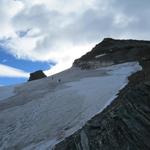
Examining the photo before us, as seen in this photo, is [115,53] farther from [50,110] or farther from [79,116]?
[79,116]

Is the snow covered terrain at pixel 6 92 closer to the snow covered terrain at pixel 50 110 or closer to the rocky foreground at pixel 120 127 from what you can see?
the snow covered terrain at pixel 50 110

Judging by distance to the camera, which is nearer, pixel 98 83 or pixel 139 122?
pixel 139 122

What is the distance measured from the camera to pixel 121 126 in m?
19.0

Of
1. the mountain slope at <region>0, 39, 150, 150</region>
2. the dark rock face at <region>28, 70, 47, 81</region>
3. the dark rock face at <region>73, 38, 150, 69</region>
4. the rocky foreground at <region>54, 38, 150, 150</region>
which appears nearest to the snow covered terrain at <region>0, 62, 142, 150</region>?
the mountain slope at <region>0, 39, 150, 150</region>

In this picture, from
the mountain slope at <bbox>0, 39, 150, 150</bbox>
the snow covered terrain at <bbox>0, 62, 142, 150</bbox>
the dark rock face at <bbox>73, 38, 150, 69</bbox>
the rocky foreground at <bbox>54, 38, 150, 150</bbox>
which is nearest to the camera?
the rocky foreground at <bbox>54, 38, 150, 150</bbox>

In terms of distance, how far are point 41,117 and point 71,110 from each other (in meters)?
1.93

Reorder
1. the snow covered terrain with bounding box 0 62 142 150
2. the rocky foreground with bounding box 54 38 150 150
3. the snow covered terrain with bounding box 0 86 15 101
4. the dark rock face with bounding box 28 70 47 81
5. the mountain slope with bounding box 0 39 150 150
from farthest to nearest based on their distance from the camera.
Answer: the dark rock face with bounding box 28 70 47 81, the snow covered terrain with bounding box 0 86 15 101, the snow covered terrain with bounding box 0 62 142 150, the mountain slope with bounding box 0 39 150 150, the rocky foreground with bounding box 54 38 150 150

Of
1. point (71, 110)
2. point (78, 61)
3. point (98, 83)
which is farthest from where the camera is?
point (78, 61)

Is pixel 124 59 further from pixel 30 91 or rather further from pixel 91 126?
pixel 91 126

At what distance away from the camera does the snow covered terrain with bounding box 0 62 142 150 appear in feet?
68.5

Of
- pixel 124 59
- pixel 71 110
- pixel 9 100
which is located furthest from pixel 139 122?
pixel 124 59

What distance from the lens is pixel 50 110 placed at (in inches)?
1001

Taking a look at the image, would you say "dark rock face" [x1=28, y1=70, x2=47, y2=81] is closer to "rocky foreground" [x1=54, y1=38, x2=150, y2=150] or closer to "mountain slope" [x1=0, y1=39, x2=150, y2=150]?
"mountain slope" [x1=0, y1=39, x2=150, y2=150]

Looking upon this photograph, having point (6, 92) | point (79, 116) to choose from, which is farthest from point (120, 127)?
point (6, 92)
